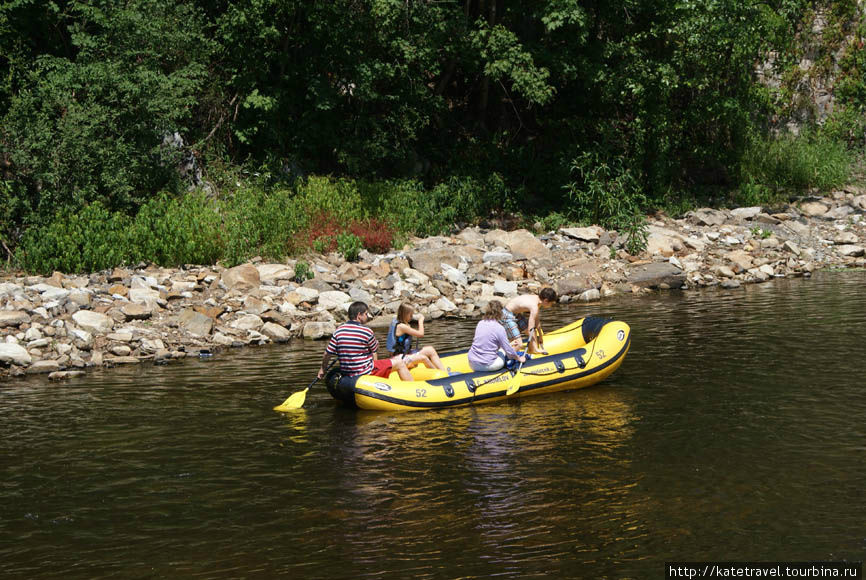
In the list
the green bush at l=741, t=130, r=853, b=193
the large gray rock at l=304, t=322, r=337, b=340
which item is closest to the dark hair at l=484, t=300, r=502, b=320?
the large gray rock at l=304, t=322, r=337, b=340

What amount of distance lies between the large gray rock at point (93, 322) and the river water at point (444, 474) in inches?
66.2

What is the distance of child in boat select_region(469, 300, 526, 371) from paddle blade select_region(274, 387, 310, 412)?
2111 millimetres

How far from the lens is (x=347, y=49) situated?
22.0m

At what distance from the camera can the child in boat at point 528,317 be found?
11242 mm

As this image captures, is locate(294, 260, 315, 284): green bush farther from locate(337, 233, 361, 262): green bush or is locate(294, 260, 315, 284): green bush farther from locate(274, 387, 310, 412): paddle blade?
locate(274, 387, 310, 412): paddle blade

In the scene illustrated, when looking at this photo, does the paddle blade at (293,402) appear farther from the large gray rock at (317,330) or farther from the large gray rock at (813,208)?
the large gray rock at (813,208)

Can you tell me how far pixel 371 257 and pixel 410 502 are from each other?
1207 cm

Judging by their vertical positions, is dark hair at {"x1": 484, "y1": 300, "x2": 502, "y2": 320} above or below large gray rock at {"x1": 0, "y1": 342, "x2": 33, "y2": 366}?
above

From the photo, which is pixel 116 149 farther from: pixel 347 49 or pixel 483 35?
pixel 483 35

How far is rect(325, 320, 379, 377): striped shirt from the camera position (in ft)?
34.0

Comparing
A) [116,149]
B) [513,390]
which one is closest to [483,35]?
[116,149]

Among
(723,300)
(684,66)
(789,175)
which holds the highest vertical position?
(684,66)

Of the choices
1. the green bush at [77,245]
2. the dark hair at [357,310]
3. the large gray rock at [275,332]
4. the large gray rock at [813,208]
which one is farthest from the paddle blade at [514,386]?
the large gray rock at [813,208]

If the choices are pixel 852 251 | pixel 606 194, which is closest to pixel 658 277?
pixel 606 194
